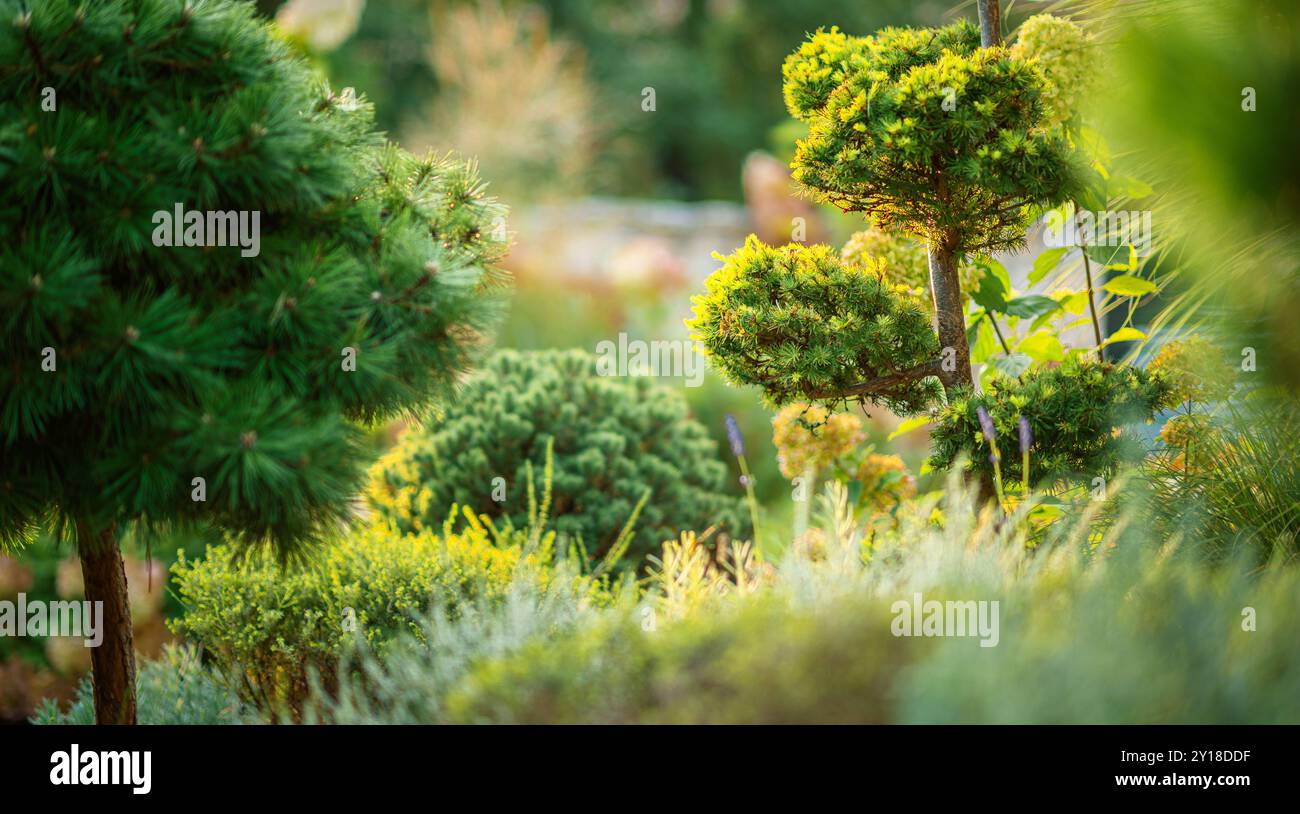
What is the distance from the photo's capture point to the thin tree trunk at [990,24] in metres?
3.16

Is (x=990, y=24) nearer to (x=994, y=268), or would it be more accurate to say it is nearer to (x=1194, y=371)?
(x=994, y=268)

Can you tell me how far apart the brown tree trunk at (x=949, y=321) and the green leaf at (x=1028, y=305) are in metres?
0.25

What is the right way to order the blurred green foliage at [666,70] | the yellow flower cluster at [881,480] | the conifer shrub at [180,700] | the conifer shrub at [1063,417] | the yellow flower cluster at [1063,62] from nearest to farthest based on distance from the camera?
the yellow flower cluster at [1063,62], the conifer shrub at [1063,417], the conifer shrub at [180,700], the yellow flower cluster at [881,480], the blurred green foliage at [666,70]

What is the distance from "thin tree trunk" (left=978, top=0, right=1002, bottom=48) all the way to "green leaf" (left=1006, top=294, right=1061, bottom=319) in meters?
0.81

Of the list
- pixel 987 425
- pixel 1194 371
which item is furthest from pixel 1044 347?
pixel 987 425

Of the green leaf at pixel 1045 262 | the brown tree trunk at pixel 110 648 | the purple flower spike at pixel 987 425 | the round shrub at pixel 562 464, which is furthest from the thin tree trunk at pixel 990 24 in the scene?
the brown tree trunk at pixel 110 648

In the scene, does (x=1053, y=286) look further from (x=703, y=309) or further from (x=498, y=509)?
(x=498, y=509)

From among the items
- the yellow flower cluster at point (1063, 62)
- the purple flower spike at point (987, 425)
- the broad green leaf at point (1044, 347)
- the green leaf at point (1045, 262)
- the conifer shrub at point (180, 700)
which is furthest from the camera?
the broad green leaf at point (1044, 347)

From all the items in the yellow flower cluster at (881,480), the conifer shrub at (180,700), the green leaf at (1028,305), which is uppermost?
the green leaf at (1028,305)

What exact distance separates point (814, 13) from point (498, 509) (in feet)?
54.5

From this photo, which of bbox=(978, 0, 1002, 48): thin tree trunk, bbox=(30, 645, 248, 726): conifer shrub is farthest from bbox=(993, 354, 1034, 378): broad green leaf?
bbox=(30, 645, 248, 726): conifer shrub

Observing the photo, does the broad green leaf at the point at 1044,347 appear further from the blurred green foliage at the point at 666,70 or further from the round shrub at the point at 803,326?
the blurred green foliage at the point at 666,70

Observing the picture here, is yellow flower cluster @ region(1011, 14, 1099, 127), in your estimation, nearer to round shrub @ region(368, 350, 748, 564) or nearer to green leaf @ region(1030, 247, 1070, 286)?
green leaf @ region(1030, 247, 1070, 286)

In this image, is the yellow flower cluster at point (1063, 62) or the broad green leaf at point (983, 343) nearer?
the yellow flower cluster at point (1063, 62)
